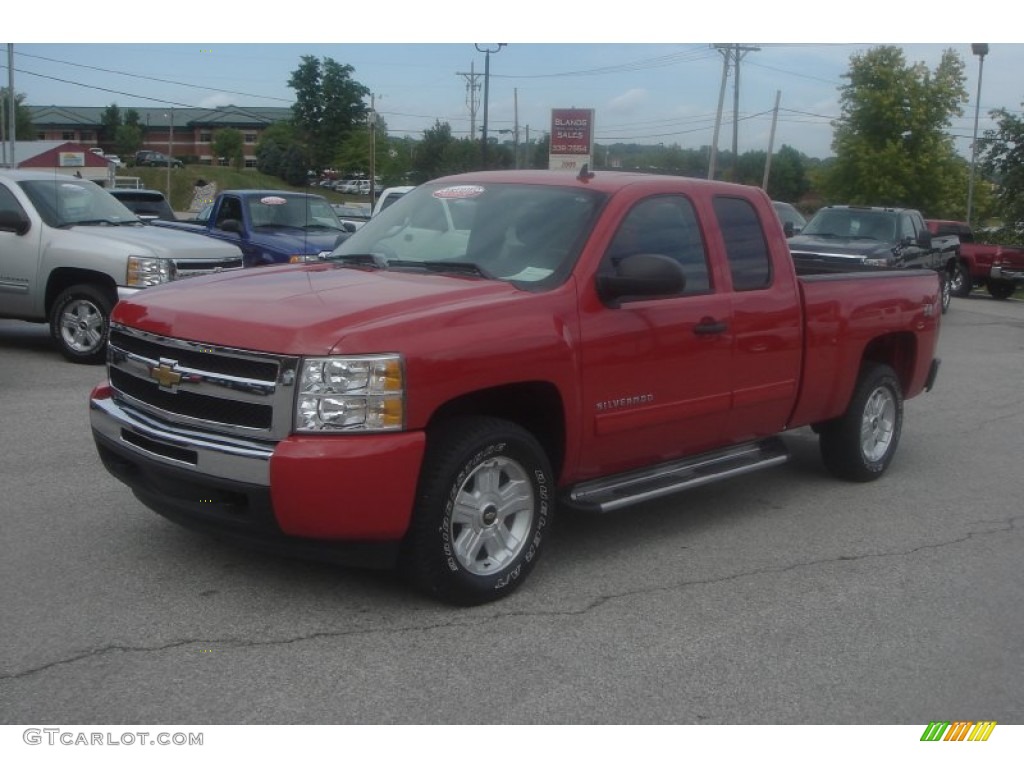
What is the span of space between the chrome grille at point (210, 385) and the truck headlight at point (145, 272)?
6.21 meters

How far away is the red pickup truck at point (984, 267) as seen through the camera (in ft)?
88.5

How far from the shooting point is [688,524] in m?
6.66

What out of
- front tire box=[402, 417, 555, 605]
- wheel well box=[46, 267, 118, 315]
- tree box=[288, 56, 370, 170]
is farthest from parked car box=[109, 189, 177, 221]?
front tire box=[402, 417, 555, 605]

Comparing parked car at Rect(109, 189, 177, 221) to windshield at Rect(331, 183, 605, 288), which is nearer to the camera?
windshield at Rect(331, 183, 605, 288)

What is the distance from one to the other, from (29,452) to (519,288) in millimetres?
3922

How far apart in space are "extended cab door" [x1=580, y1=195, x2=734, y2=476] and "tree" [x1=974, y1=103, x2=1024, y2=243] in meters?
32.6

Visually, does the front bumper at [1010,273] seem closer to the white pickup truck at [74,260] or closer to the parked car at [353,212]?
the parked car at [353,212]

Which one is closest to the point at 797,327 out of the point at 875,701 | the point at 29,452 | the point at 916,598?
the point at 916,598

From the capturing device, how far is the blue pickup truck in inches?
564

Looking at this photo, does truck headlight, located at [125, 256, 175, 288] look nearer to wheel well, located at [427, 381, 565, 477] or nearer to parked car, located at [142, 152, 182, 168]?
wheel well, located at [427, 381, 565, 477]

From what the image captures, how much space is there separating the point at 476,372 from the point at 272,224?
10.8 meters

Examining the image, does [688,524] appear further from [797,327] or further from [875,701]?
[875,701]

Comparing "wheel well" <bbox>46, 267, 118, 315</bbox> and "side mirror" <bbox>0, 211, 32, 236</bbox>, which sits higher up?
"side mirror" <bbox>0, 211, 32, 236</bbox>

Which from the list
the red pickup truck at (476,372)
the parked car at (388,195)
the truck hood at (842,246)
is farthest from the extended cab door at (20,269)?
the truck hood at (842,246)
